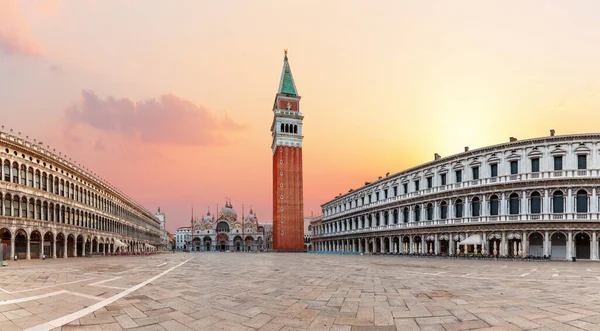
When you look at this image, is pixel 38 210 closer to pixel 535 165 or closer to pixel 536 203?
pixel 536 203

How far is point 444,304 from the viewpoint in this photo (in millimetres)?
8281

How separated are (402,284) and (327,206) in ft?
230

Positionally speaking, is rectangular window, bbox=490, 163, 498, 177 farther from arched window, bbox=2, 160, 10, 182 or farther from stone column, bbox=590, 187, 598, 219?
arched window, bbox=2, 160, 10, 182

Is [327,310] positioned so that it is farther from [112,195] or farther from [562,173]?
[112,195]

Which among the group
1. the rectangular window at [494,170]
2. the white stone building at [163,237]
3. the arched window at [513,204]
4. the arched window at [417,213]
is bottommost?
the white stone building at [163,237]

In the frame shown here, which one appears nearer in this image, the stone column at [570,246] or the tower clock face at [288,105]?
the stone column at [570,246]

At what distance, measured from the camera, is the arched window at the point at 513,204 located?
34.7 m

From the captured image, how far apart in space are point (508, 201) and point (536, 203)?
2.36 m

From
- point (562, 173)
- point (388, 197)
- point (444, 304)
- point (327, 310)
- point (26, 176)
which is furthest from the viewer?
point (388, 197)

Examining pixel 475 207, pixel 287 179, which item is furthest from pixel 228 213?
pixel 475 207

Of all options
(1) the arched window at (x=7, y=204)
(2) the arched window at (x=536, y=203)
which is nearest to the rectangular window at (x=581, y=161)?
(2) the arched window at (x=536, y=203)

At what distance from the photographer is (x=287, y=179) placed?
257ft

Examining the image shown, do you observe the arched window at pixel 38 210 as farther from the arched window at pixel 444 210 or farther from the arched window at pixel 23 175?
the arched window at pixel 444 210

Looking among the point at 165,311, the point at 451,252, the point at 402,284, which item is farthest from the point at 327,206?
the point at 165,311
